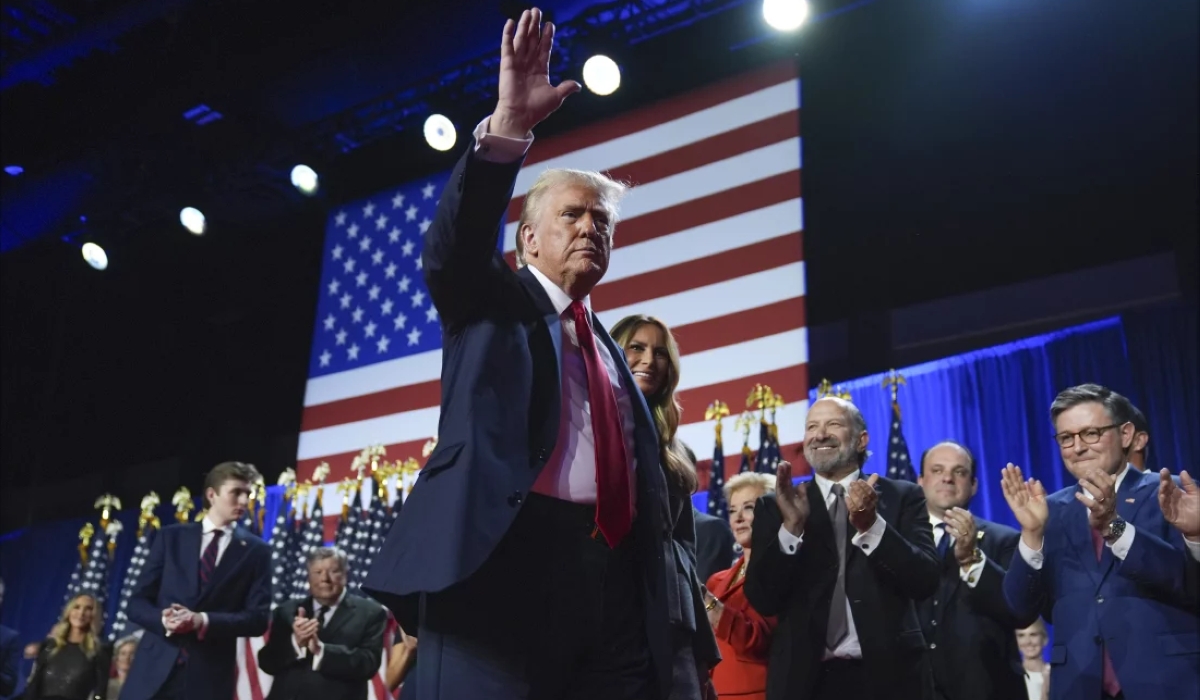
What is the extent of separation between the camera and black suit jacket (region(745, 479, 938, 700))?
117 inches

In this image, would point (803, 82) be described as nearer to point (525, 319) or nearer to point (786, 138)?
point (786, 138)

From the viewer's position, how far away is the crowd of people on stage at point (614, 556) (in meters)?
1.53

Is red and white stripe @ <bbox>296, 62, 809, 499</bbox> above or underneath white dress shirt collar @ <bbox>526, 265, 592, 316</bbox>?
above

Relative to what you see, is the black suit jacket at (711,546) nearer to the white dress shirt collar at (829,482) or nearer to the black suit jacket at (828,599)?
the white dress shirt collar at (829,482)

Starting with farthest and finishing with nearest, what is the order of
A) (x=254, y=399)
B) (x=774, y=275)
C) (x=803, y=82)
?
1. (x=254, y=399)
2. (x=803, y=82)
3. (x=774, y=275)

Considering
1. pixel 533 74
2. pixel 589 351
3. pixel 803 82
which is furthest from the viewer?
pixel 803 82

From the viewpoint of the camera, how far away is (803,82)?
707cm

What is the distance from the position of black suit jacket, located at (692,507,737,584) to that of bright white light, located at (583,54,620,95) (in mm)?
3289

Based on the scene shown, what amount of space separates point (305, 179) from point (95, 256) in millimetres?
2465

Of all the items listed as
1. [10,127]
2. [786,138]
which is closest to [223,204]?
[10,127]

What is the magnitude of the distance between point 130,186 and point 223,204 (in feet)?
2.44

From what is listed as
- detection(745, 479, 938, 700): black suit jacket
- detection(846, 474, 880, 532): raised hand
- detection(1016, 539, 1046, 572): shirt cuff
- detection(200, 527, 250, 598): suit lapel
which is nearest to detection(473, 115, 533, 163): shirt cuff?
detection(846, 474, 880, 532): raised hand

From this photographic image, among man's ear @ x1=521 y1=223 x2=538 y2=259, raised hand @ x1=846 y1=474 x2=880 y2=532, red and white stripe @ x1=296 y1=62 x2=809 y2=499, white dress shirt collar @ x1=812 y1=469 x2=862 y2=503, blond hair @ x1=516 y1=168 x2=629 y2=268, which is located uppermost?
red and white stripe @ x1=296 y1=62 x2=809 y2=499

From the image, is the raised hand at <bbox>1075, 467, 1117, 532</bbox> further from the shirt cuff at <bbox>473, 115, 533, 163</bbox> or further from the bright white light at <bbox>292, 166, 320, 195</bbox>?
the bright white light at <bbox>292, 166, 320, 195</bbox>
